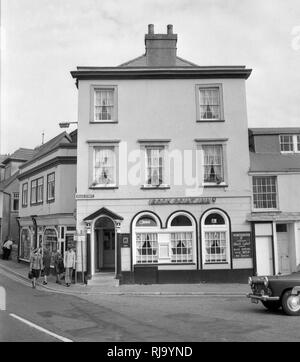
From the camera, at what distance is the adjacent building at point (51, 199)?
23828 mm

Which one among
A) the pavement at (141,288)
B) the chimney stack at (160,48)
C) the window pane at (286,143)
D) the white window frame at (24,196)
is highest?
the chimney stack at (160,48)

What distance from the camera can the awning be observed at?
67.0ft

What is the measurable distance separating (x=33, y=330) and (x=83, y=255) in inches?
414

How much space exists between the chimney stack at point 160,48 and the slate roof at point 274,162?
266 inches

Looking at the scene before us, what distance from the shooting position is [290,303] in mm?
11852

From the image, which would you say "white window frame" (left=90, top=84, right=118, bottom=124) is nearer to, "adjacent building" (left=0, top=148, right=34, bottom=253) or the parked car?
the parked car

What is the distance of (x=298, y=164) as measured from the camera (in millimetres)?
22000

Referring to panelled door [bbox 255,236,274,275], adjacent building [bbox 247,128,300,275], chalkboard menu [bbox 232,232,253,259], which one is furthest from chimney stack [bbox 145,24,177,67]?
panelled door [bbox 255,236,274,275]

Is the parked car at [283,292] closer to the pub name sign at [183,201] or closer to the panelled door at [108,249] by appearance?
the pub name sign at [183,201]

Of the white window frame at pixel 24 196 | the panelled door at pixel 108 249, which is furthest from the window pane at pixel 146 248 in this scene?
the white window frame at pixel 24 196

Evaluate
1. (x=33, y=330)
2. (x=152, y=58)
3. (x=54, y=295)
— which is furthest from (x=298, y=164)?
(x=33, y=330)

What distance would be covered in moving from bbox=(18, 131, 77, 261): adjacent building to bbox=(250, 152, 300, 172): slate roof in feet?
32.9

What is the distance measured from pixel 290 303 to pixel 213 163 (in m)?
10.1
